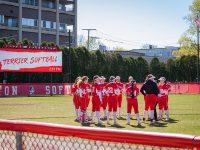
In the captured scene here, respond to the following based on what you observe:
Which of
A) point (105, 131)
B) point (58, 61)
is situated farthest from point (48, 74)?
point (105, 131)

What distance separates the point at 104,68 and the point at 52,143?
60129 millimetres

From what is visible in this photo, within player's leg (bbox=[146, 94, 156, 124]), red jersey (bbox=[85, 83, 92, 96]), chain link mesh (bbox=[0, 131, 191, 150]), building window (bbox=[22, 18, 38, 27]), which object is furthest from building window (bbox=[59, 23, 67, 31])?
chain link mesh (bbox=[0, 131, 191, 150])

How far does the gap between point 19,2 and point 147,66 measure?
25.9 metres

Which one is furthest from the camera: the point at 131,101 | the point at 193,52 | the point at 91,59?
the point at 193,52

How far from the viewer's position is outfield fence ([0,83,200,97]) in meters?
46.9

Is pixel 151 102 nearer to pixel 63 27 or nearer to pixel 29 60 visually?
pixel 29 60

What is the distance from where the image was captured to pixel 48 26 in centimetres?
8606

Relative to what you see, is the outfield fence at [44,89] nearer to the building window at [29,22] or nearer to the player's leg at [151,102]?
the player's leg at [151,102]

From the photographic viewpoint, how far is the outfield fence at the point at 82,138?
313 cm

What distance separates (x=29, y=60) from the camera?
49.0m

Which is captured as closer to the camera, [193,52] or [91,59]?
[91,59]

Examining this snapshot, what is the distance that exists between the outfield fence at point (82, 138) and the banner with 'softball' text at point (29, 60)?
43.4 meters

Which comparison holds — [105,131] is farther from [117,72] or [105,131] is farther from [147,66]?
[147,66]

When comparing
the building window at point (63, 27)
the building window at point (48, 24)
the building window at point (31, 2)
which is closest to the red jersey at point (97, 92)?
the building window at point (31, 2)
